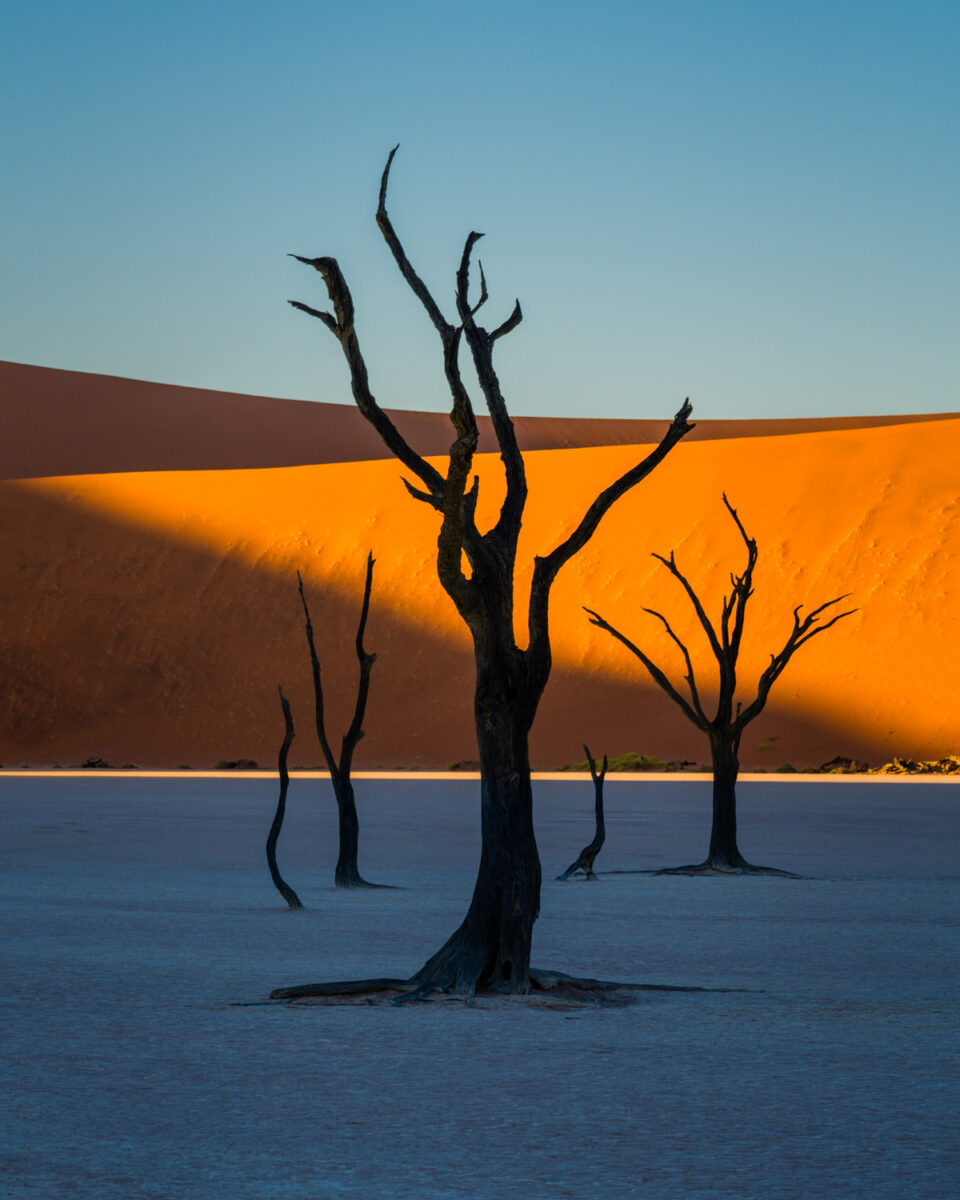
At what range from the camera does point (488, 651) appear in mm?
9344

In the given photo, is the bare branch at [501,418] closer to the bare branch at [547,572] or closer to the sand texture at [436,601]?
the bare branch at [547,572]

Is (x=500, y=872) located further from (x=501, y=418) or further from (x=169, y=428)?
(x=169, y=428)

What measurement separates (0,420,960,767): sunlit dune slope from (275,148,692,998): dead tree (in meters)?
42.8

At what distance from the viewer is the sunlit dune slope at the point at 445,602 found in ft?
182

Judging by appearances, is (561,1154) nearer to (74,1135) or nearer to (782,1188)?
(782,1188)

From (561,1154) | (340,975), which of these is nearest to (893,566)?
(340,975)

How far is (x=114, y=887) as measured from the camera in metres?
15.0

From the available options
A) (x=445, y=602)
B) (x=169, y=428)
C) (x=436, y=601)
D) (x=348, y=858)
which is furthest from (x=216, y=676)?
(x=169, y=428)

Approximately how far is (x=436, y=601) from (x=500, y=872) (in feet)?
186

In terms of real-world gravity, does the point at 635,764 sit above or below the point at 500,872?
above

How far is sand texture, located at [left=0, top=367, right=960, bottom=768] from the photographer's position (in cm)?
5547

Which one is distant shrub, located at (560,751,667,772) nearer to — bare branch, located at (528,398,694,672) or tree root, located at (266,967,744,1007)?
bare branch, located at (528,398,694,672)

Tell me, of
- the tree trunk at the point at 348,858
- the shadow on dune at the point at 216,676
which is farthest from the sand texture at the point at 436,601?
the tree trunk at the point at 348,858

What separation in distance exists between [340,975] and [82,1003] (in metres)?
1.60
